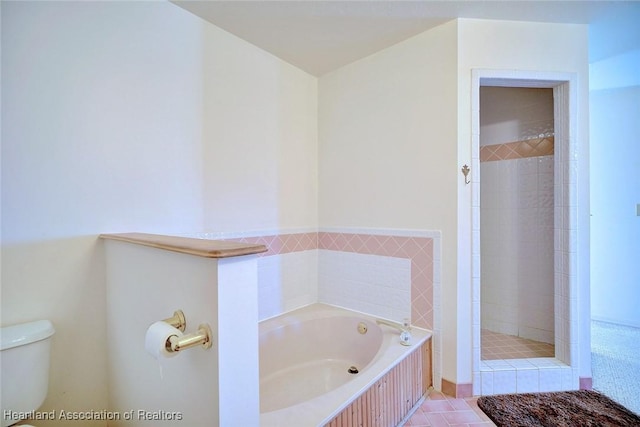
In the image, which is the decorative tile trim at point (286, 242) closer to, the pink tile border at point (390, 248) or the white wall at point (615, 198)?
the pink tile border at point (390, 248)

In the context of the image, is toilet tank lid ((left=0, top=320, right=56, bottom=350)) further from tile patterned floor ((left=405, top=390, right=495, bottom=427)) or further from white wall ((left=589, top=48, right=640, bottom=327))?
white wall ((left=589, top=48, right=640, bottom=327))

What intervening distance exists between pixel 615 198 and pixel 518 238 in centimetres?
135

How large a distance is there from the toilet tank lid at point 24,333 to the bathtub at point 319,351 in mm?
1147

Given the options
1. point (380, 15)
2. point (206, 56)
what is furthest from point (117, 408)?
point (380, 15)

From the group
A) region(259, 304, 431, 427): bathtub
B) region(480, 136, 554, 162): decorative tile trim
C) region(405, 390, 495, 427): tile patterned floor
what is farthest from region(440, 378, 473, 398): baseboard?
region(480, 136, 554, 162): decorative tile trim

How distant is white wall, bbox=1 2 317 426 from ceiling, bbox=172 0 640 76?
21cm

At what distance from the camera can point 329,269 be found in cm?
252

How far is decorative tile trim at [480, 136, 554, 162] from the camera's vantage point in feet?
7.54

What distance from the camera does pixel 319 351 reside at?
87.7 inches

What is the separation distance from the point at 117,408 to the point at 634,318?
4.26m

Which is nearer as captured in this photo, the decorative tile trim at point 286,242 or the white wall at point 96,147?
the white wall at point 96,147

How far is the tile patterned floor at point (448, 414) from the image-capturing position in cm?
159

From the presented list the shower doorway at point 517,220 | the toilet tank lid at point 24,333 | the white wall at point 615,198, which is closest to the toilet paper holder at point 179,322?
the toilet tank lid at point 24,333

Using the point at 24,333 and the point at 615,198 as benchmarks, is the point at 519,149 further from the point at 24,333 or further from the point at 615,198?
the point at 24,333
